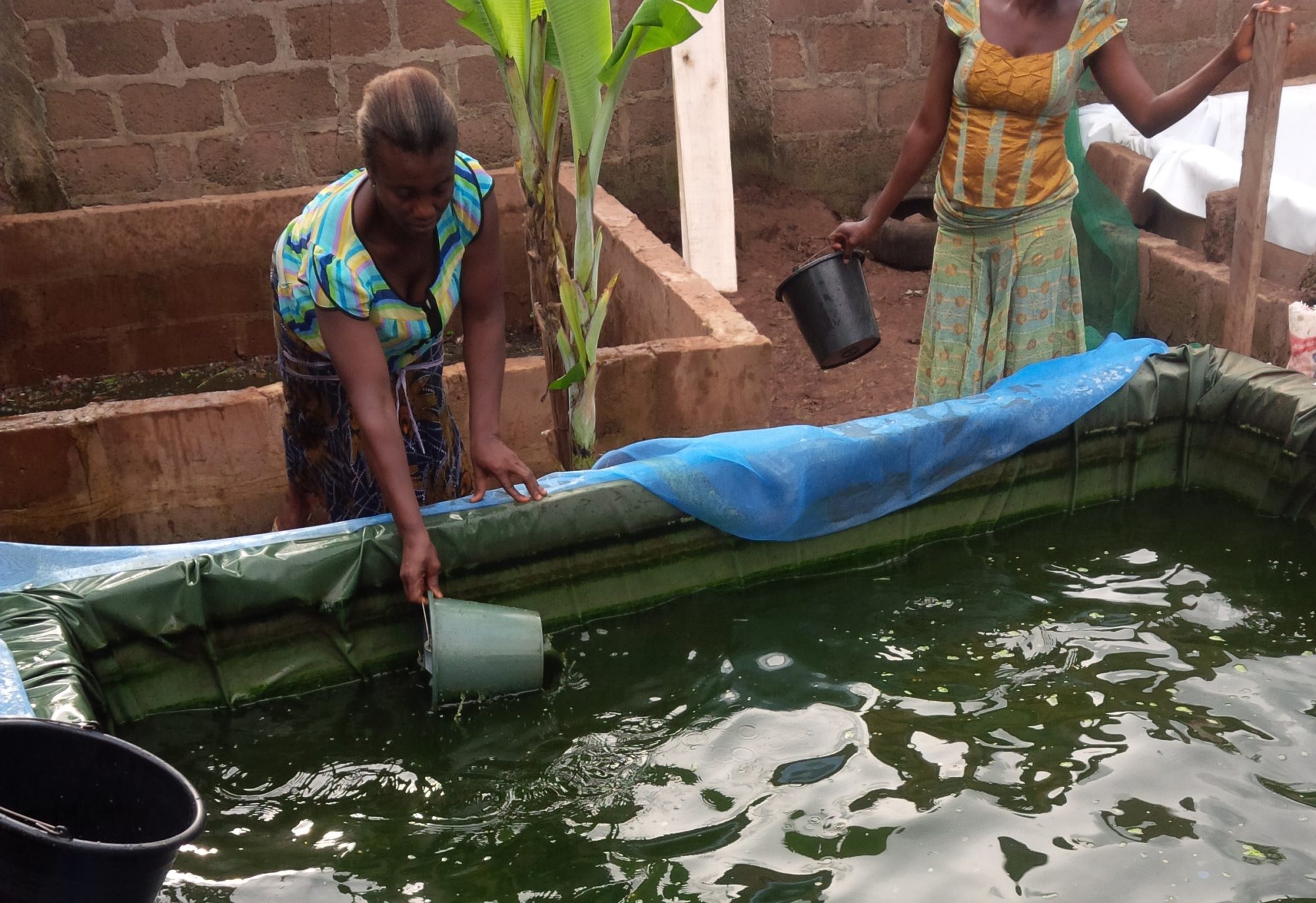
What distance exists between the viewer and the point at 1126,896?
217 centimetres

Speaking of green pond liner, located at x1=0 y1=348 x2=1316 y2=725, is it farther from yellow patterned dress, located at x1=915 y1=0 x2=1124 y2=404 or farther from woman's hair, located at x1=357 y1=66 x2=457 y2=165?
woman's hair, located at x1=357 y1=66 x2=457 y2=165

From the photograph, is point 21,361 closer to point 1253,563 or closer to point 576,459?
point 576,459

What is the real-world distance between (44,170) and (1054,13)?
4.69 metres

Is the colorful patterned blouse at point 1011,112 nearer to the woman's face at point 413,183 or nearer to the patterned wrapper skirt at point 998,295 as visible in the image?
the patterned wrapper skirt at point 998,295

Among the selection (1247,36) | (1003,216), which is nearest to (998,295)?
(1003,216)

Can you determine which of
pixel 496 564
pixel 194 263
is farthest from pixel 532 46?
pixel 194 263

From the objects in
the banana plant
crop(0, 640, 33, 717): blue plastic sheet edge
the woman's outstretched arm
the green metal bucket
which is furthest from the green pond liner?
the woman's outstretched arm

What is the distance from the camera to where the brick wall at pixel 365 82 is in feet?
18.2

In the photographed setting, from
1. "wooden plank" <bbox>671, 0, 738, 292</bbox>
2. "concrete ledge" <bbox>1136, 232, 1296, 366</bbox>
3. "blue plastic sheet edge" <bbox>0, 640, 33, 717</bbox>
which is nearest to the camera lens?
"blue plastic sheet edge" <bbox>0, 640, 33, 717</bbox>

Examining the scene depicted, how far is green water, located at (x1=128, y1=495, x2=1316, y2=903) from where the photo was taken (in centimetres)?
227

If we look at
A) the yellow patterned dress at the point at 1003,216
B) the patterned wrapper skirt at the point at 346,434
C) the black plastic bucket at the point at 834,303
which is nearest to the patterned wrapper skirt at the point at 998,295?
the yellow patterned dress at the point at 1003,216

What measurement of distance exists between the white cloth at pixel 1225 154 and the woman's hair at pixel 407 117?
334 cm

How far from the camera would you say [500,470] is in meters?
2.83

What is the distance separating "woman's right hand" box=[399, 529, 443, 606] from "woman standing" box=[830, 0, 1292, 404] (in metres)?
1.63
